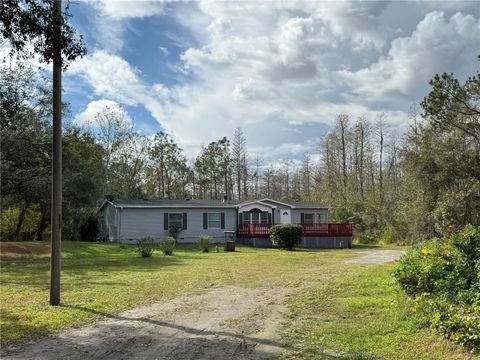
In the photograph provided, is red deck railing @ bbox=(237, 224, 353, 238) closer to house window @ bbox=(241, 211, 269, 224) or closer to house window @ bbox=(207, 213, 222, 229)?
house window @ bbox=(241, 211, 269, 224)

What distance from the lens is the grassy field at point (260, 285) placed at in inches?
238

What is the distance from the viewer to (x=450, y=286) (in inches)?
278

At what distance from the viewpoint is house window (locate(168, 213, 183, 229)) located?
31.7m

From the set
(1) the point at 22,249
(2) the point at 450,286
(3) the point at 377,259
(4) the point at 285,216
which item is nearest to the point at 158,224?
(4) the point at 285,216

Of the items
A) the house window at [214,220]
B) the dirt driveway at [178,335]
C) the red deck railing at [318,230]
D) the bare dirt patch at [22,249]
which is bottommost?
the dirt driveway at [178,335]

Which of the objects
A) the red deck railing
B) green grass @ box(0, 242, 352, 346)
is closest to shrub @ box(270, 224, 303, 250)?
the red deck railing

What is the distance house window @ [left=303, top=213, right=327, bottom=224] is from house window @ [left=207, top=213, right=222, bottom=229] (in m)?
5.99

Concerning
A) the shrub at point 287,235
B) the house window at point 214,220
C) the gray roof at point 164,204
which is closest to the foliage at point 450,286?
the shrub at point 287,235

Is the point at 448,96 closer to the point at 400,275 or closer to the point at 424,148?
the point at 400,275

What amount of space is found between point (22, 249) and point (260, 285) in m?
15.4

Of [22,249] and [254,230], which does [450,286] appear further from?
[254,230]

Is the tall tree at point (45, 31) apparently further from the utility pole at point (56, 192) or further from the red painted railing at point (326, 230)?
the red painted railing at point (326, 230)

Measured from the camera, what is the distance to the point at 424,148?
2280cm

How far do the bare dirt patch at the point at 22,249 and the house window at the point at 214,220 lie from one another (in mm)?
11159
